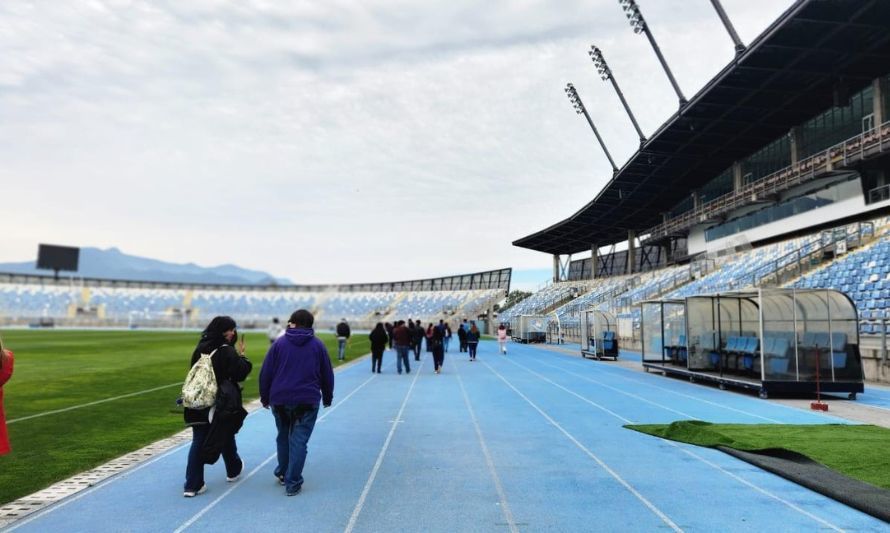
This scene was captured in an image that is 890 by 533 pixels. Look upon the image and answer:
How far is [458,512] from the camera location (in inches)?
208

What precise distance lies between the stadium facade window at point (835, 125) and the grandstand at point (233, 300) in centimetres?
4274

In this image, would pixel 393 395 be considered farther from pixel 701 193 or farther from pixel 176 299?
pixel 176 299

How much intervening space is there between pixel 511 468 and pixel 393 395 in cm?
724

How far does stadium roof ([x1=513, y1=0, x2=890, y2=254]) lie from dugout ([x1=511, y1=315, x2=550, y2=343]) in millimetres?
13663

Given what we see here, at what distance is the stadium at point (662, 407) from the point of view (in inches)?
215

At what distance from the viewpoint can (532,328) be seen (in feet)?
154

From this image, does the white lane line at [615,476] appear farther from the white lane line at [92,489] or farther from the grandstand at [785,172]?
the grandstand at [785,172]

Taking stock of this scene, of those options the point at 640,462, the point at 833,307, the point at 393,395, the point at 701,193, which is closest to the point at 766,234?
the point at 701,193

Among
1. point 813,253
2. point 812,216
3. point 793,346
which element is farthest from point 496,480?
point 812,216

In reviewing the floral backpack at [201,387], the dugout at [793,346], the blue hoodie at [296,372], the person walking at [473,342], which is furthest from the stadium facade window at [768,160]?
the floral backpack at [201,387]

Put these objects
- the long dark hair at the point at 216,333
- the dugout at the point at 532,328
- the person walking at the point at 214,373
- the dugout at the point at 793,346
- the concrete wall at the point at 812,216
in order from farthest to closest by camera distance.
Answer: the dugout at the point at 532,328
the concrete wall at the point at 812,216
the dugout at the point at 793,346
the long dark hair at the point at 216,333
the person walking at the point at 214,373

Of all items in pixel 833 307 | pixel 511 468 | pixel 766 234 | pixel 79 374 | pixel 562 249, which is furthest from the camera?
pixel 562 249

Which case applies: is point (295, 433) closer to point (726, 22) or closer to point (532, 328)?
point (726, 22)

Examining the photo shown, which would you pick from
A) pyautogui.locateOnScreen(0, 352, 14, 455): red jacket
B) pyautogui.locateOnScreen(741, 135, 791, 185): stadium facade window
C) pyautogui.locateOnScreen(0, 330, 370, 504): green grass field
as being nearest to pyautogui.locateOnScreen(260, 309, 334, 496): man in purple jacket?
pyautogui.locateOnScreen(0, 352, 14, 455): red jacket
